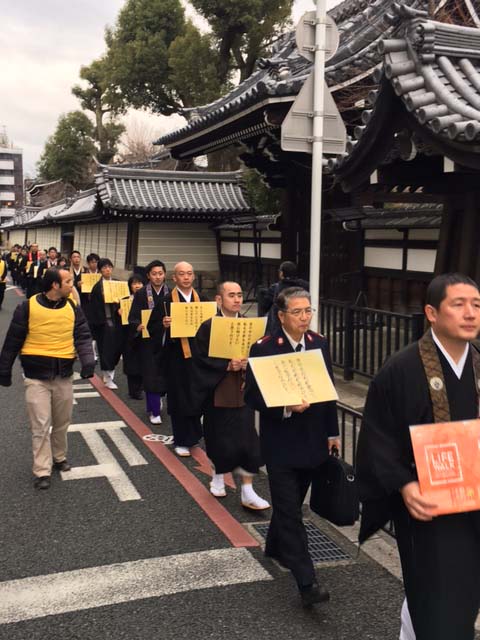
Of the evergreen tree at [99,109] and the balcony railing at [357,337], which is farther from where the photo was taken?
the evergreen tree at [99,109]

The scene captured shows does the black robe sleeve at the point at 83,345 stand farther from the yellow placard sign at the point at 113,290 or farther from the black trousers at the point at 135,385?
the yellow placard sign at the point at 113,290

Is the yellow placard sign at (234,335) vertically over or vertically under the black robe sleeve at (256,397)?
over

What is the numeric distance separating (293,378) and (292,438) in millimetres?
358

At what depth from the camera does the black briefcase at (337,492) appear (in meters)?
3.58

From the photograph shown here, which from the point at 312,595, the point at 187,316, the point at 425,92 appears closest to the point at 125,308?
the point at 187,316

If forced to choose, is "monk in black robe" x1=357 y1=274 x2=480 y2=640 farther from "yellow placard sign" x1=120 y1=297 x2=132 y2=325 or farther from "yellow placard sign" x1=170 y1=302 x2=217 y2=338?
"yellow placard sign" x1=120 y1=297 x2=132 y2=325

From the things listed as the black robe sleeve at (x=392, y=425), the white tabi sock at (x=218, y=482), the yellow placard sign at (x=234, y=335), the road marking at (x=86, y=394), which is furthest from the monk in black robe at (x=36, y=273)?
the black robe sleeve at (x=392, y=425)

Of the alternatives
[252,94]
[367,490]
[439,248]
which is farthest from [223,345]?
[252,94]

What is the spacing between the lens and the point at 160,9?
26938 mm

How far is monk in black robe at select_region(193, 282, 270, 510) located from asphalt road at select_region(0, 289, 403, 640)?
0.32 meters

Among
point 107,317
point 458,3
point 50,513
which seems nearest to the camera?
point 50,513

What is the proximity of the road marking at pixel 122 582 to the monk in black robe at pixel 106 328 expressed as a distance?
5387 mm

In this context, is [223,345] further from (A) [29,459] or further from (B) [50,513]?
(A) [29,459]

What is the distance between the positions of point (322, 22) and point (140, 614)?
495 cm
